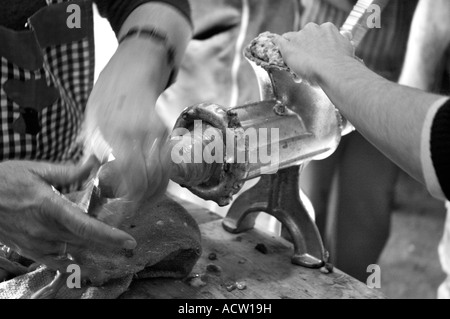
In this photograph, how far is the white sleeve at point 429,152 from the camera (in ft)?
2.04

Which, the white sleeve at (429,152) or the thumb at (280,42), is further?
the thumb at (280,42)

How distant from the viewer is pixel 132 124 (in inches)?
30.9

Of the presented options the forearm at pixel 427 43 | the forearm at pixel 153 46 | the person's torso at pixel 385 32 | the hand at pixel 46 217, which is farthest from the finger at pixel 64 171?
the forearm at pixel 427 43

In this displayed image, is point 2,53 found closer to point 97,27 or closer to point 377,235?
point 97,27

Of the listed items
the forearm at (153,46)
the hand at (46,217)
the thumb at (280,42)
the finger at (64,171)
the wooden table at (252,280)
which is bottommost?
the wooden table at (252,280)

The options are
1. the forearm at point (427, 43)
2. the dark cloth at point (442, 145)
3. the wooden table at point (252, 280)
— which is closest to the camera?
the dark cloth at point (442, 145)

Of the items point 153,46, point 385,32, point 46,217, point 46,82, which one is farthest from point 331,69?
point 385,32

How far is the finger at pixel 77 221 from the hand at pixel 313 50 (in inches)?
14.9

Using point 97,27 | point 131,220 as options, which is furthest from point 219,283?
point 97,27

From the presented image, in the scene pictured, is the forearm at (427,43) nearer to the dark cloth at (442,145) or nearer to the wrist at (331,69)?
the wrist at (331,69)

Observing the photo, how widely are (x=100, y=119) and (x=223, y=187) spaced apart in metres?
0.22

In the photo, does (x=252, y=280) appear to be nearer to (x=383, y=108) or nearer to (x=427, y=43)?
(x=383, y=108)

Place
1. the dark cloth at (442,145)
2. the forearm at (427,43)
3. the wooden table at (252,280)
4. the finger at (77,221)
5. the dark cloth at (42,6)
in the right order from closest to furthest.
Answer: the dark cloth at (442,145), the finger at (77,221), the wooden table at (252,280), the dark cloth at (42,6), the forearm at (427,43)

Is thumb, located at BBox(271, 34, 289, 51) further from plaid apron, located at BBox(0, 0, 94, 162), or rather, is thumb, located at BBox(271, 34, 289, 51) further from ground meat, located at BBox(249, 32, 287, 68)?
plaid apron, located at BBox(0, 0, 94, 162)
